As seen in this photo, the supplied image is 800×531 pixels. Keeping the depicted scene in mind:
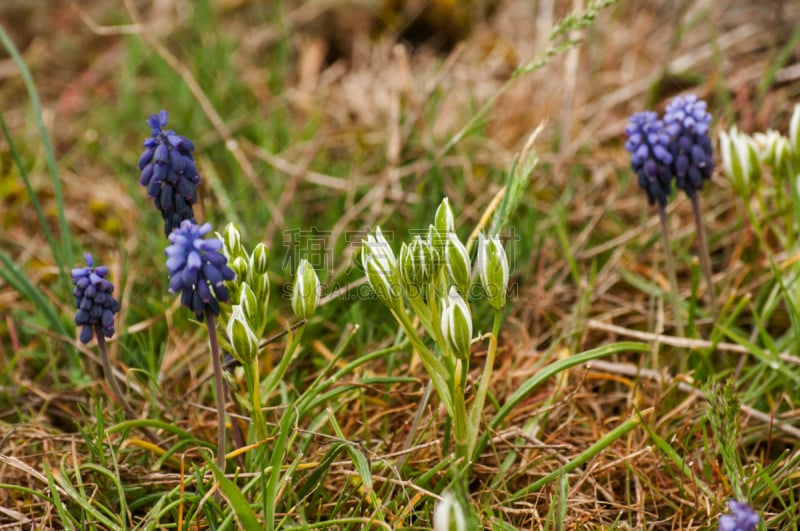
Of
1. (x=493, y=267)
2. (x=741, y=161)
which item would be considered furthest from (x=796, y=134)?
(x=493, y=267)

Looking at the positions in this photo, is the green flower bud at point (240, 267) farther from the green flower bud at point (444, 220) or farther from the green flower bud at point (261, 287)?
the green flower bud at point (444, 220)

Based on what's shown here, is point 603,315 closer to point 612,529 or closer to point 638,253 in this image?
point 638,253

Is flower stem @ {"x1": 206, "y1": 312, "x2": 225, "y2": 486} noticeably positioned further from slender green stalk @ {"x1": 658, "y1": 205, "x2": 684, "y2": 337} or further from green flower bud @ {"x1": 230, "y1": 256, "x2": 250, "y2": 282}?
slender green stalk @ {"x1": 658, "y1": 205, "x2": 684, "y2": 337}

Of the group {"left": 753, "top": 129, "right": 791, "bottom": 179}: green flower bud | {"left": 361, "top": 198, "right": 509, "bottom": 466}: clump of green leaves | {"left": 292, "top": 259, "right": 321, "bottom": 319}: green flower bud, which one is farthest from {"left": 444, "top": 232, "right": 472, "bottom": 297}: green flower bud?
{"left": 753, "top": 129, "right": 791, "bottom": 179}: green flower bud

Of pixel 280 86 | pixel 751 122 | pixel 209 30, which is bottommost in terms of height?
pixel 751 122

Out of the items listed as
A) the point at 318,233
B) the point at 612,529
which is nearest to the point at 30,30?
the point at 318,233

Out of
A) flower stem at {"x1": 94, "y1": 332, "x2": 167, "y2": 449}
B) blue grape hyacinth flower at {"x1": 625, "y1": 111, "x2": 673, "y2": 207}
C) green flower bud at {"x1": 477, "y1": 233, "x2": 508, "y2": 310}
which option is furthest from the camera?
blue grape hyacinth flower at {"x1": 625, "y1": 111, "x2": 673, "y2": 207}
